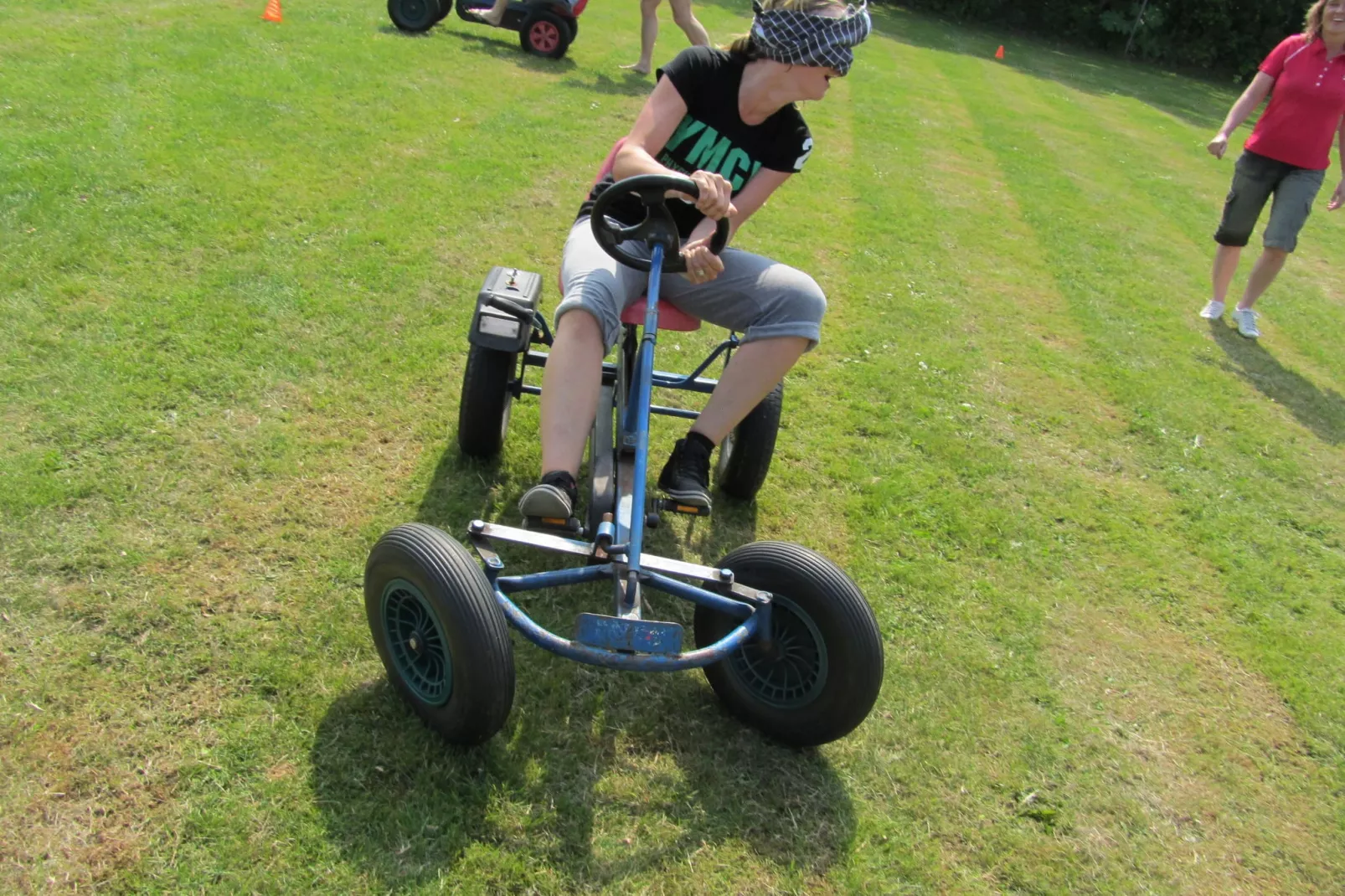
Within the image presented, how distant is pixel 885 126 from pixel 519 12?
4105mm

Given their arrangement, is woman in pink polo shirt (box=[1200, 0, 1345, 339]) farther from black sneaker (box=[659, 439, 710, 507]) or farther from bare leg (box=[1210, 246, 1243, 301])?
black sneaker (box=[659, 439, 710, 507])

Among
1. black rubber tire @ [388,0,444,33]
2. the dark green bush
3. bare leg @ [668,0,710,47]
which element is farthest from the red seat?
the dark green bush

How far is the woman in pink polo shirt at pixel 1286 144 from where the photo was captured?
5844 millimetres

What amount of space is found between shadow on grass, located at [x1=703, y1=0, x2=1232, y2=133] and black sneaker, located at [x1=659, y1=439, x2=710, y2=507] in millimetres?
13246

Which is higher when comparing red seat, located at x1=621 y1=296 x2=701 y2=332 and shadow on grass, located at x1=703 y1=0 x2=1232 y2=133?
shadow on grass, located at x1=703 y1=0 x2=1232 y2=133

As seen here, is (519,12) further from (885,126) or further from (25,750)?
(25,750)

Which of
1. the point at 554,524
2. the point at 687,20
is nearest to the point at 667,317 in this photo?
the point at 554,524

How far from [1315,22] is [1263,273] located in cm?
156

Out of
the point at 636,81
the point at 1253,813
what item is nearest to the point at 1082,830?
the point at 1253,813

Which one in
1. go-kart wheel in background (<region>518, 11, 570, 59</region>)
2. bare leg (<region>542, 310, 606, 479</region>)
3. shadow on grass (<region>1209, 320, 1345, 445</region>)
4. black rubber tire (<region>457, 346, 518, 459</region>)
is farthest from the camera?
go-kart wheel in background (<region>518, 11, 570, 59</region>)

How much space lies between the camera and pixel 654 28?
967 cm

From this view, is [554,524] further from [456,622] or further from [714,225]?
[714,225]

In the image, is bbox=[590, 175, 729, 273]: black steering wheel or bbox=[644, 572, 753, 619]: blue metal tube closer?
bbox=[644, 572, 753, 619]: blue metal tube

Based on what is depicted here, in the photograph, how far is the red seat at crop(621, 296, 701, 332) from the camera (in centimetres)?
297
